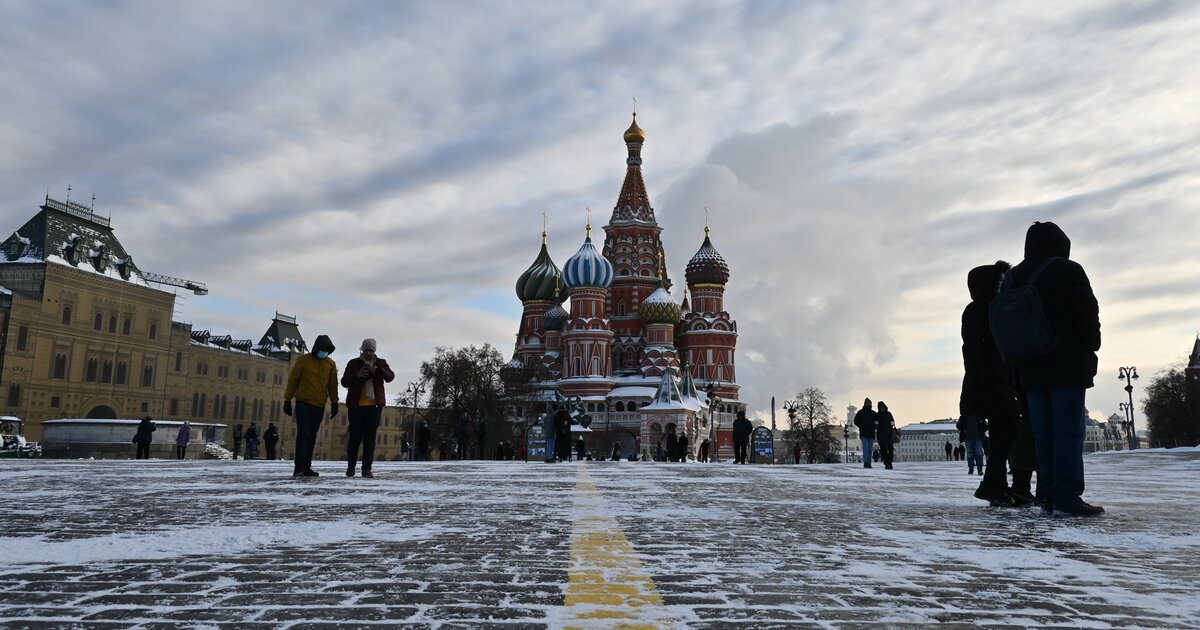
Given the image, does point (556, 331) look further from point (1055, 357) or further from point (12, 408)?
point (1055, 357)

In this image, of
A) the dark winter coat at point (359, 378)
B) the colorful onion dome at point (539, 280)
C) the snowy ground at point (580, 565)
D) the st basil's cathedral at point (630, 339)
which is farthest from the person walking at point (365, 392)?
the colorful onion dome at point (539, 280)

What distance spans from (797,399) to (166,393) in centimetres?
5680

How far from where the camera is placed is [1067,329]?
5.72 meters

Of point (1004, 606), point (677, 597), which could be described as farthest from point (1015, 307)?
point (677, 597)

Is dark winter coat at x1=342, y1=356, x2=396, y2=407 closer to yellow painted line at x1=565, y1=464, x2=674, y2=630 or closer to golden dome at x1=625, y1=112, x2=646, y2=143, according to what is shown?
yellow painted line at x1=565, y1=464, x2=674, y2=630

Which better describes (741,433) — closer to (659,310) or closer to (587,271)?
(659,310)

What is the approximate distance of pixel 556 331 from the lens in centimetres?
7344

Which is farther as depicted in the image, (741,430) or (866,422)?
(741,430)

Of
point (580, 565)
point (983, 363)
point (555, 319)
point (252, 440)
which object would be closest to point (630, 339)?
point (555, 319)

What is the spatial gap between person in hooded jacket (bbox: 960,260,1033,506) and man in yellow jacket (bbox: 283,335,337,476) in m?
6.80

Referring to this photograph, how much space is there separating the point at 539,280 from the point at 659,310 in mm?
14865

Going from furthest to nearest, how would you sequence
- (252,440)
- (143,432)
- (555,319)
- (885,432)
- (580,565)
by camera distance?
(555,319), (252,440), (143,432), (885,432), (580,565)

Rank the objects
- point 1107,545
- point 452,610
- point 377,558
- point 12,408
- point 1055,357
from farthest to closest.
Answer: point 12,408 < point 1055,357 < point 1107,545 < point 377,558 < point 452,610

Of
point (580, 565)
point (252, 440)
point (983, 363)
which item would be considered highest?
point (983, 363)
